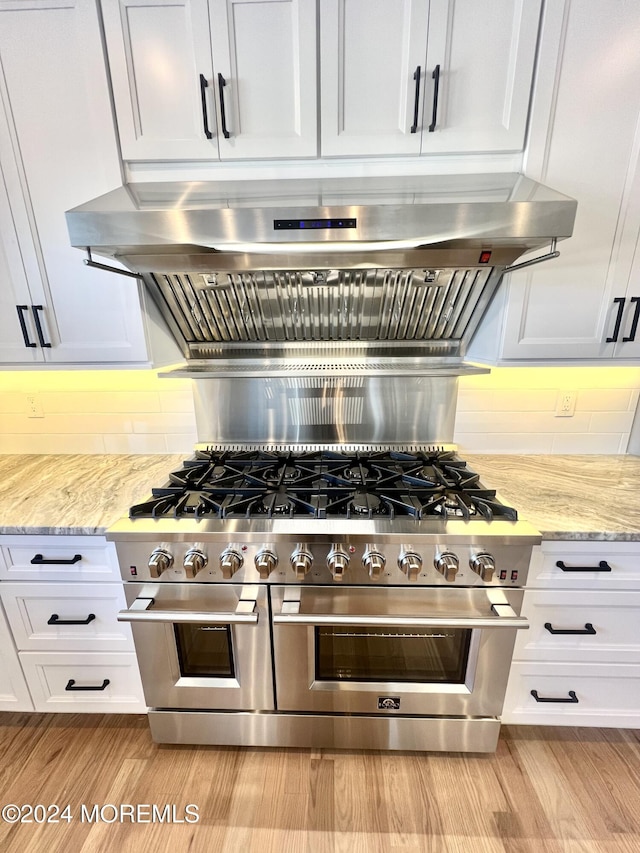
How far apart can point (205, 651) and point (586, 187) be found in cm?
206

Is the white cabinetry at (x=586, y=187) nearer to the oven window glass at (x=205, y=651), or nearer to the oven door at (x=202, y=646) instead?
the oven door at (x=202, y=646)

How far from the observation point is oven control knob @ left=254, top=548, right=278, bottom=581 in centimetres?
112

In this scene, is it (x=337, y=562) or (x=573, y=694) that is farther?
(x=573, y=694)

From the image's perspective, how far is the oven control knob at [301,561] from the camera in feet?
3.65

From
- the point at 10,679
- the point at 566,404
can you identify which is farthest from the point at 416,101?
the point at 10,679

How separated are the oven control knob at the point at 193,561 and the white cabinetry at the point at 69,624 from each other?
0.35 meters

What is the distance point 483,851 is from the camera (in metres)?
1.13

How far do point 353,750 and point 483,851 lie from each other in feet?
1.55

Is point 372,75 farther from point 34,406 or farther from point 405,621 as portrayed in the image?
point 34,406

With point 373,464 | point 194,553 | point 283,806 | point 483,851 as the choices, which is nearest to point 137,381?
point 194,553

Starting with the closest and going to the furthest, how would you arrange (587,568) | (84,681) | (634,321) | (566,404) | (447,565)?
(447,565) → (587,568) → (634,321) → (84,681) → (566,404)

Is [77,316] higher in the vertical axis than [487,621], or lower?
higher

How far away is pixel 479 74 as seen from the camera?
3.67 ft

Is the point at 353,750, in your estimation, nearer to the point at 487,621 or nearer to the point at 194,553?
the point at 487,621
